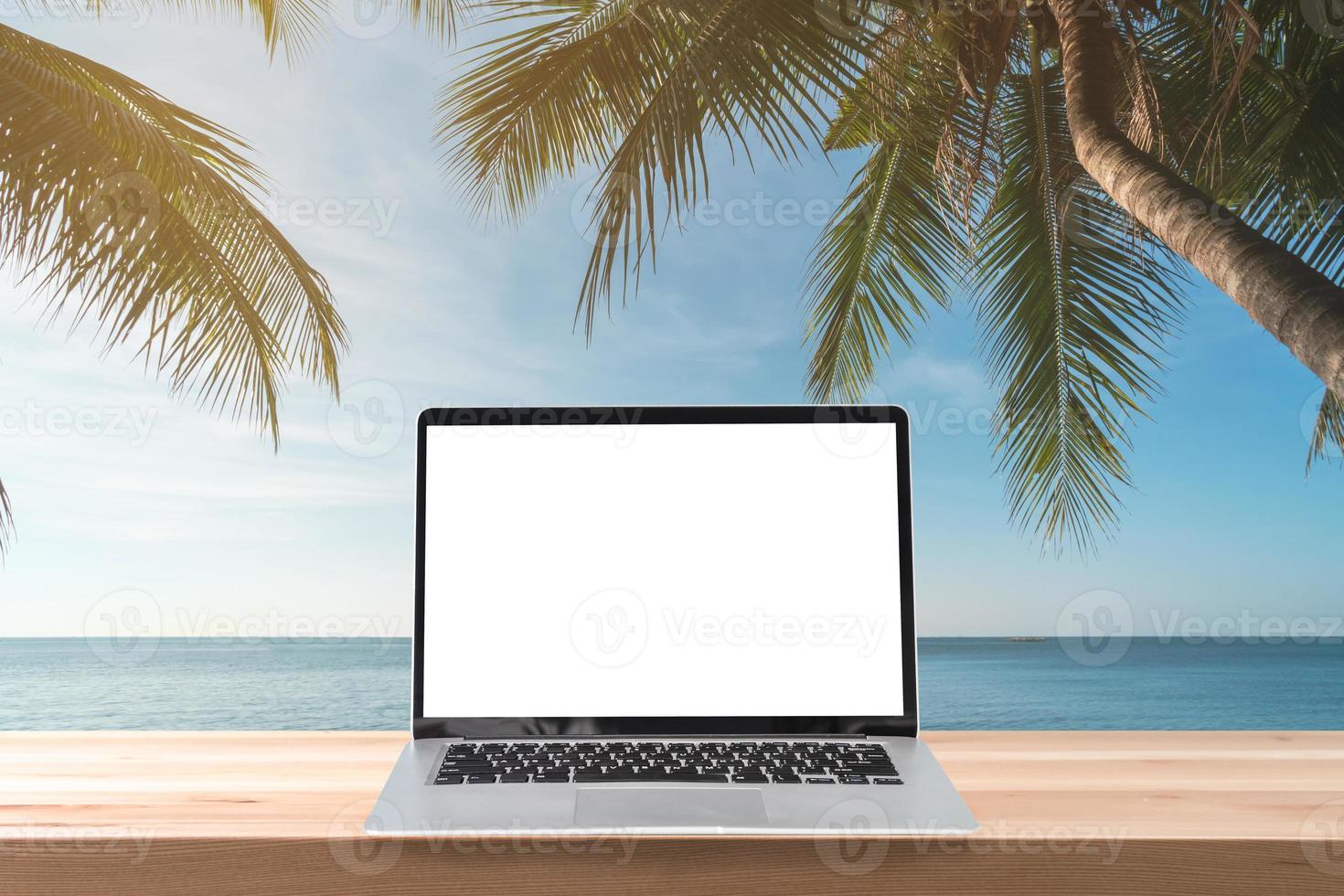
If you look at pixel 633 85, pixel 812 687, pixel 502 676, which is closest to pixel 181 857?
pixel 502 676

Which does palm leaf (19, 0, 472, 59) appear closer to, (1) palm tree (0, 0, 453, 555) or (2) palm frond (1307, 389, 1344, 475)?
(1) palm tree (0, 0, 453, 555)

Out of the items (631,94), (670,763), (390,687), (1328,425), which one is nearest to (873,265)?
(631,94)

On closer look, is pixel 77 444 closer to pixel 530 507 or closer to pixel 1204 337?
pixel 530 507

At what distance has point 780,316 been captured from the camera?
36.5ft

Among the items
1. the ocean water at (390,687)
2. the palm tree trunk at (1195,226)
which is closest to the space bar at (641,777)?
the palm tree trunk at (1195,226)

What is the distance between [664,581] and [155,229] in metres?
2.29

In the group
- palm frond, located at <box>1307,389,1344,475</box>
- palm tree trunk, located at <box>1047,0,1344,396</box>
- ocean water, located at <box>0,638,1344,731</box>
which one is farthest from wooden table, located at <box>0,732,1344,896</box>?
ocean water, located at <box>0,638,1344,731</box>

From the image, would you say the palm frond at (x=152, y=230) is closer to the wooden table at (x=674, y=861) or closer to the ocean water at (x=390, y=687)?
the wooden table at (x=674, y=861)

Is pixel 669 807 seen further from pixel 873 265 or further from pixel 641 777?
pixel 873 265

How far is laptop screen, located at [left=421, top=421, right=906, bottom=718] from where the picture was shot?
94cm

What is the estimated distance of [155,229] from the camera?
7.97 ft

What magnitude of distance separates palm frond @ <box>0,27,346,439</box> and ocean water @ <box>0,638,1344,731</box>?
8.88 m

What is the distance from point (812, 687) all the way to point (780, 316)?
10.5 meters

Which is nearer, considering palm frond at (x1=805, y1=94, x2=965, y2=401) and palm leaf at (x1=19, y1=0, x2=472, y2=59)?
palm leaf at (x1=19, y1=0, x2=472, y2=59)
